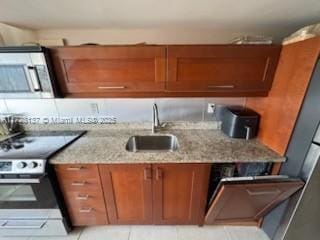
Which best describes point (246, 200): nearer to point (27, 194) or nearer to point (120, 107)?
point (120, 107)

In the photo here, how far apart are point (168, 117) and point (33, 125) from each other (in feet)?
4.93

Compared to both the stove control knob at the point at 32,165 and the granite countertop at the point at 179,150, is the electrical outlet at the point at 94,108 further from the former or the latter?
the stove control knob at the point at 32,165

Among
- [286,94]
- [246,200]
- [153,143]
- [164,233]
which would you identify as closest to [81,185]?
[153,143]

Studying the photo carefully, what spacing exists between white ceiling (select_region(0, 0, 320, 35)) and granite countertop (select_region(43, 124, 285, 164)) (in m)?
1.02

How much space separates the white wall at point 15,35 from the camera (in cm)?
138

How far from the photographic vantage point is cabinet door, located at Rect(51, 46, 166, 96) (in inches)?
48.7

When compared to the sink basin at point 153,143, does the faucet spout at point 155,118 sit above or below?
above

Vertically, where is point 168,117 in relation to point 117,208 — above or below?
above

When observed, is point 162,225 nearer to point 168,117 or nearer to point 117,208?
point 117,208

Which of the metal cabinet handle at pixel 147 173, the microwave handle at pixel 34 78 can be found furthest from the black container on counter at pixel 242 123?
the microwave handle at pixel 34 78

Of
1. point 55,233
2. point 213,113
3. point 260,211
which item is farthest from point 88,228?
point 213,113

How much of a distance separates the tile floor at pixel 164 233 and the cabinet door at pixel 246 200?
0.31 feet

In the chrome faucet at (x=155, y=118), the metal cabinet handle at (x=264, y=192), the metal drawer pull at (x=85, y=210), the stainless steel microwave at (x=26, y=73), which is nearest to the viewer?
the metal cabinet handle at (x=264, y=192)

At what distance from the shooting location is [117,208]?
1413 mm
